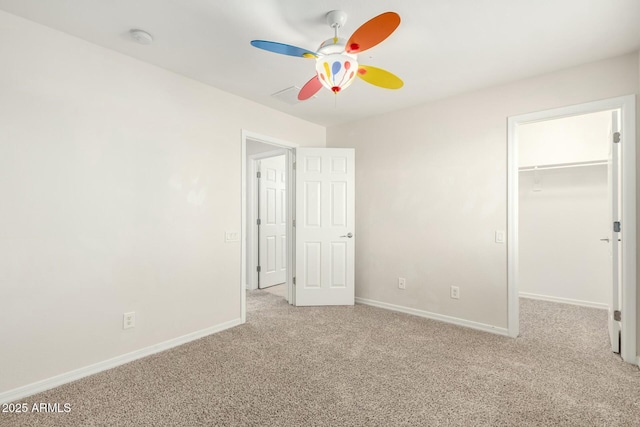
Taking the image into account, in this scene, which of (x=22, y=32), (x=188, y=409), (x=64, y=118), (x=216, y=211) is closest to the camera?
(x=188, y=409)

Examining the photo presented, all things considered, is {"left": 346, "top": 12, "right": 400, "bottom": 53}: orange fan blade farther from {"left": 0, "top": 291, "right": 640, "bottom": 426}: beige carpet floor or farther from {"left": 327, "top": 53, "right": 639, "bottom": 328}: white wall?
{"left": 0, "top": 291, "right": 640, "bottom": 426}: beige carpet floor

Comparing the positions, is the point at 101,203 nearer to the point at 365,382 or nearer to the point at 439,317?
the point at 365,382

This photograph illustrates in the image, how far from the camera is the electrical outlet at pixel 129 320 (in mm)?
2477

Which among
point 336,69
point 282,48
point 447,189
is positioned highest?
Answer: point 282,48

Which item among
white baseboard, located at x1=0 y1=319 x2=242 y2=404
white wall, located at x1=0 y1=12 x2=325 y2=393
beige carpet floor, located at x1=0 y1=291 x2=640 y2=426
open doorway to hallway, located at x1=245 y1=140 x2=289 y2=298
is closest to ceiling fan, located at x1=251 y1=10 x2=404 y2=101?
white wall, located at x1=0 y1=12 x2=325 y2=393

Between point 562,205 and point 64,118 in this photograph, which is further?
point 562,205

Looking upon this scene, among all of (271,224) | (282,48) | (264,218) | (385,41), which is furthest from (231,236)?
(385,41)

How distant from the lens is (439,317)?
11.3ft

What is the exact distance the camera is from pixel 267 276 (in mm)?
5055

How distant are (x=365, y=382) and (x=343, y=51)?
2114 millimetres

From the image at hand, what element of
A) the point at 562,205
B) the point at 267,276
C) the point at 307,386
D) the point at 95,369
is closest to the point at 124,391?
the point at 95,369

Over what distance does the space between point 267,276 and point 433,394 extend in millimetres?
3422

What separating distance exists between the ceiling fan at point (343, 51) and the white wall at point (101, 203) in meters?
1.49

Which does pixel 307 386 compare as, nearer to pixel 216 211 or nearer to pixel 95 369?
pixel 95 369
